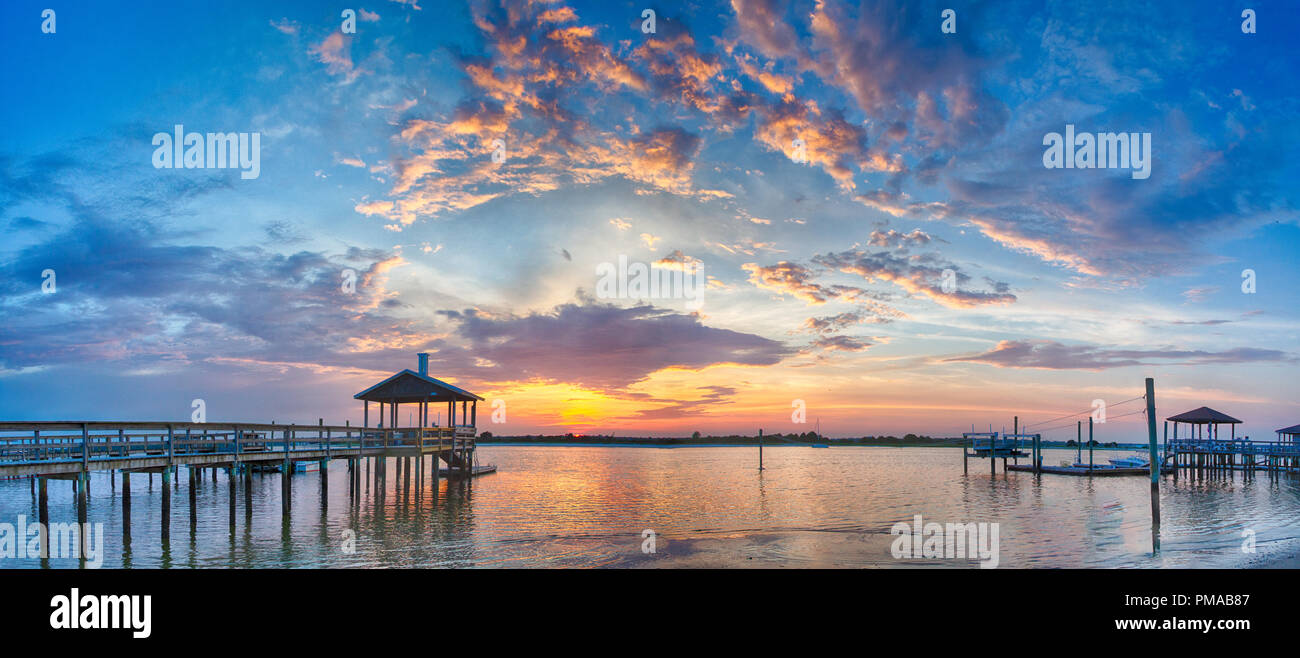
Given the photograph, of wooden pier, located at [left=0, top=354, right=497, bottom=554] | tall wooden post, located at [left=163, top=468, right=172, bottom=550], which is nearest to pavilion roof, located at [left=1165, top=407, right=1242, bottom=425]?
wooden pier, located at [left=0, top=354, right=497, bottom=554]

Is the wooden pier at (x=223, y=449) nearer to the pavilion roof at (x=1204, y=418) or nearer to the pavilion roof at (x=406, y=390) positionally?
the pavilion roof at (x=406, y=390)

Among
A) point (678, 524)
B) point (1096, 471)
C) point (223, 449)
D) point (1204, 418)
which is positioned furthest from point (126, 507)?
point (1204, 418)

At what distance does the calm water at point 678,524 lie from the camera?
20.8 meters

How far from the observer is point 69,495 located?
45.7 m

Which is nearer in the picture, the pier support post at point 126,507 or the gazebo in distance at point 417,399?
the pier support post at point 126,507

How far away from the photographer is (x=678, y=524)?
29344 mm

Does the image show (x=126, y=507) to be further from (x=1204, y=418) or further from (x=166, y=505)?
(x=1204, y=418)

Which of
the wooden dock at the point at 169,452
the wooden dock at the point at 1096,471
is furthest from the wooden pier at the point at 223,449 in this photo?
the wooden dock at the point at 1096,471

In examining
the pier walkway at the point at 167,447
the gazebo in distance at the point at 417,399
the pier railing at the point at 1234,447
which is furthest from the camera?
the pier railing at the point at 1234,447

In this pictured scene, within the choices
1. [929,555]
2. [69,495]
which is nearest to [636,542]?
[929,555]

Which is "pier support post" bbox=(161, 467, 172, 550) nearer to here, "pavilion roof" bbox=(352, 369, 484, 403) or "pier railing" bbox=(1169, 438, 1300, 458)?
"pavilion roof" bbox=(352, 369, 484, 403)

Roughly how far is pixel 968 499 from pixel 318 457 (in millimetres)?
36758

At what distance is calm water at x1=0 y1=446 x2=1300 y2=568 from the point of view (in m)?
20.8
